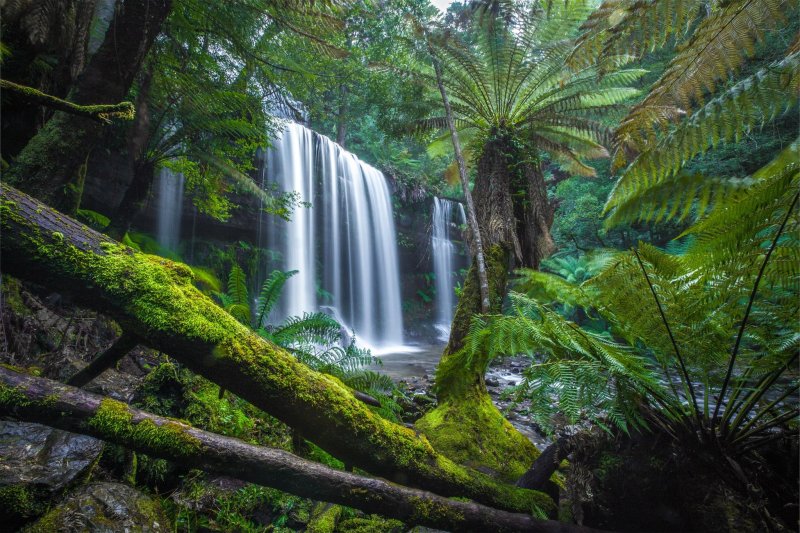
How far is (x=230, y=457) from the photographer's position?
124 centimetres

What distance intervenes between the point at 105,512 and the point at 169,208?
9.09 m

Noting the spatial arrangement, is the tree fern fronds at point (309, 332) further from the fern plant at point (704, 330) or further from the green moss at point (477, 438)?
the fern plant at point (704, 330)

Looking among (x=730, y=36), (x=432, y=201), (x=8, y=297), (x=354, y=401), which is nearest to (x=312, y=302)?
(x=432, y=201)

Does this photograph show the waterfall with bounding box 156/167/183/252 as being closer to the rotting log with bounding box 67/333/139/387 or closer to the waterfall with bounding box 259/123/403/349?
the waterfall with bounding box 259/123/403/349

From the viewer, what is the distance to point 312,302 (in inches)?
446

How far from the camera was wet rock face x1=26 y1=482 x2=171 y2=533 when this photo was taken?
1.21 m

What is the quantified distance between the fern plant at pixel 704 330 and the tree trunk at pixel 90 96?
143 inches

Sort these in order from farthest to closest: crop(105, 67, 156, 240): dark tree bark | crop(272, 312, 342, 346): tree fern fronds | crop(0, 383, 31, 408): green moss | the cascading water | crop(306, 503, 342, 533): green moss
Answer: the cascading water
crop(105, 67, 156, 240): dark tree bark
crop(272, 312, 342, 346): tree fern fronds
crop(306, 503, 342, 533): green moss
crop(0, 383, 31, 408): green moss

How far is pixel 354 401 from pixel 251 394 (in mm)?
444

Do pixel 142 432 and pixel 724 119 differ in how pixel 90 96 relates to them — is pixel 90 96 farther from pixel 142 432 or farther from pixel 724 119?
pixel 724 119

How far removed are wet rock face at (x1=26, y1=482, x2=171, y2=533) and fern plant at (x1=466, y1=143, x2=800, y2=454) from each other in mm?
1555

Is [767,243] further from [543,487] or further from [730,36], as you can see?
[543,487]

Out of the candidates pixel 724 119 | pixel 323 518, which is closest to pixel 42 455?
pixel 323 518

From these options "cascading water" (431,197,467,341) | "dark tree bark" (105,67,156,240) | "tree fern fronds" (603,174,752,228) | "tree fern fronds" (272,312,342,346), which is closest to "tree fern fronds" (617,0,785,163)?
"tree fern fronds" (603,174,752,228)
